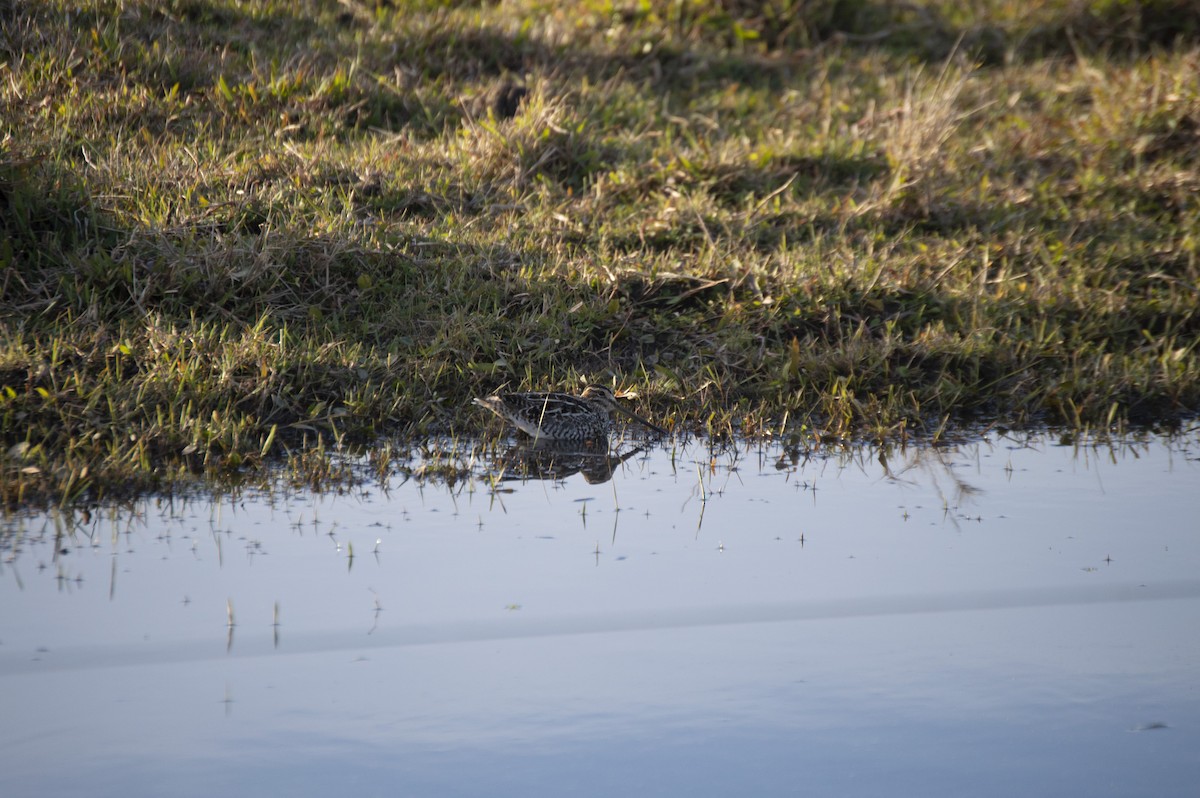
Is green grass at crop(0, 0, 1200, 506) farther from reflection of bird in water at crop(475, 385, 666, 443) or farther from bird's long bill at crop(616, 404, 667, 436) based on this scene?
reflection of bird in water at crop(475, 385, 666, 443)

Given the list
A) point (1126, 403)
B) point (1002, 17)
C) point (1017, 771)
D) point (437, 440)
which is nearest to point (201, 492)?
point (437, 440)

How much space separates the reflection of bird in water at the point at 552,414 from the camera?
5.09 metres

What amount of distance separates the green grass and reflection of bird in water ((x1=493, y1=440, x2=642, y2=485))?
287 millimetres

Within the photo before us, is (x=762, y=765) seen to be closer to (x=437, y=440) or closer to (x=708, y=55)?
(x=437, y=440)

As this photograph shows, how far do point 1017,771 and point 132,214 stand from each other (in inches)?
188

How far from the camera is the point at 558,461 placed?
5.12 meters

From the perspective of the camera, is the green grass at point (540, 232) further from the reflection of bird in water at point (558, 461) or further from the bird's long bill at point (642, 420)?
the reflection of bird in water at point (558, 461)

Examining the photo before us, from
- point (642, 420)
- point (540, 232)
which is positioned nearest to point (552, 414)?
point (642, 420)

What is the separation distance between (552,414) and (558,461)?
0.20 meters

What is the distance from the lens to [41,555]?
3.90m

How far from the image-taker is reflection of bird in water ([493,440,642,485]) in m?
4.96

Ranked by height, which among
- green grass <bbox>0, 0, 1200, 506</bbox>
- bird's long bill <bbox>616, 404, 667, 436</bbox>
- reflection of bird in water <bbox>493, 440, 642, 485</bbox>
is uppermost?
green grass <bbox>0, 0, 1200, 506</bbox>

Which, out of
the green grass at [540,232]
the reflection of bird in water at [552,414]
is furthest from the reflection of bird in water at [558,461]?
the green grass at [540,232]

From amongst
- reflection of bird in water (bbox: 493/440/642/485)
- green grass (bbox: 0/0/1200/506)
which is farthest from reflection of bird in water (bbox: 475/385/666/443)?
green grass (bbox: 0/0/1200/506)
